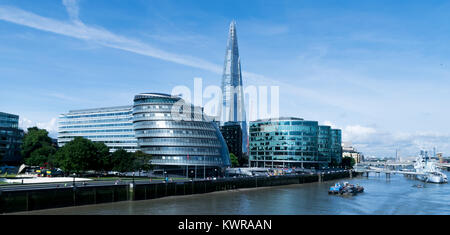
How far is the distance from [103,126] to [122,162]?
6266cm

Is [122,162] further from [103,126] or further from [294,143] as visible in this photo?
[294,143]

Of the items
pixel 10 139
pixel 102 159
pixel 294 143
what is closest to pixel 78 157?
pixel 102 159

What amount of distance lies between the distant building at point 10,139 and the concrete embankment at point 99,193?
9595 cm

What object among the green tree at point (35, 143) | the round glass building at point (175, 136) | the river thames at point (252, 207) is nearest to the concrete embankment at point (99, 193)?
the river thames at point (252, 207)

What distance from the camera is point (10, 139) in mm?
148500

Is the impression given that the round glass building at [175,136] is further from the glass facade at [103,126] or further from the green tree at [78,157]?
the glass facade at [103,126]

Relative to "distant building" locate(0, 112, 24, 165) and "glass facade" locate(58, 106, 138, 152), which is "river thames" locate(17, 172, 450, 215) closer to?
"glass facade" locate(58, 106, 138, 152)

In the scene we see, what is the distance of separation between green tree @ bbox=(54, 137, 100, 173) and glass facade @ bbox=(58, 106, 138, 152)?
4252 cm

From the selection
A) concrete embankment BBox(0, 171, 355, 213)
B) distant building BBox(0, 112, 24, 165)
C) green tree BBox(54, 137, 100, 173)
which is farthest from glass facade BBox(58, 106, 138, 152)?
concrete embankment BBox(0, 171, 355, 213)

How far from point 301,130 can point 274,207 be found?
13048cm

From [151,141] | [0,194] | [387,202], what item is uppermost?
[151,141]
